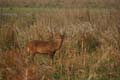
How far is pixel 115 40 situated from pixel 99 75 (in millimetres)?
1037

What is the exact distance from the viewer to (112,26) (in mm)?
7164

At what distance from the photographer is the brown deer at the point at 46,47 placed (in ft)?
18.3

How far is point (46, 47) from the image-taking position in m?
5.61

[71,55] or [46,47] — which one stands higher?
[46,47]

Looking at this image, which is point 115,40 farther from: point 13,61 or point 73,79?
point 13,61

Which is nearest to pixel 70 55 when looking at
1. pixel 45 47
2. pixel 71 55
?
pixel 71 55

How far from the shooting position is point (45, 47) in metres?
5.62

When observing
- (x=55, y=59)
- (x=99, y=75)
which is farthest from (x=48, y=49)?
(x=99, y=75)

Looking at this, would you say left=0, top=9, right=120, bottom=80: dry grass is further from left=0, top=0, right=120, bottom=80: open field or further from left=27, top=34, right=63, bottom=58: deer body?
left=27, top=34, right=63, bottom=58: deer body

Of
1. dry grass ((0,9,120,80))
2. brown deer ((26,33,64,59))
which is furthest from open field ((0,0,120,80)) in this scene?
brown deer ((26,33,64,59))

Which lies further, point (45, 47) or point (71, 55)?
point (71, 55)

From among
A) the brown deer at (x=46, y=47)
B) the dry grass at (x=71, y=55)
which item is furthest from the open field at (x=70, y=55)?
the brown deer at (x=46, y=47)

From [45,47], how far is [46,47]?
25mm

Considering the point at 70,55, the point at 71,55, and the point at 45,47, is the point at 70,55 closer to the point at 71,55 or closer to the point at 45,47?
the point at 71,55
